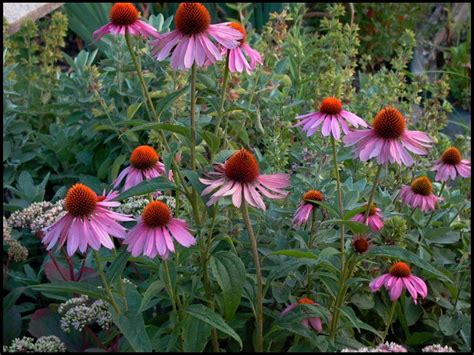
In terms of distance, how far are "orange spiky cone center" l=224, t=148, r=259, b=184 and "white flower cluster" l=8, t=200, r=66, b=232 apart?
1.81 ft

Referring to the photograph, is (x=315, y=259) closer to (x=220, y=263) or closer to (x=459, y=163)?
(x=220, y=263)

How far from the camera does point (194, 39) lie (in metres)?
1.36

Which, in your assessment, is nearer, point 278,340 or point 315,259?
point 315,259

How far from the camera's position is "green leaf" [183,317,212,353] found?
134cm

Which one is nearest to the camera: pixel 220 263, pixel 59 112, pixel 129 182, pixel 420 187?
pixel 220 263

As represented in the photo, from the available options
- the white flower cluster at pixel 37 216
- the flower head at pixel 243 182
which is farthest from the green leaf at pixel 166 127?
the white flower cluster at pixel 37 216

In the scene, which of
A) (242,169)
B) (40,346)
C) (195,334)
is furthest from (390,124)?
(40,346)

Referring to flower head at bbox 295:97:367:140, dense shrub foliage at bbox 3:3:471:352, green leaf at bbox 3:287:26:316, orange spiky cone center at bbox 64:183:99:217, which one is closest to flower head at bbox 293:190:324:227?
dense shrub foliage at bbox 3:3:471:352

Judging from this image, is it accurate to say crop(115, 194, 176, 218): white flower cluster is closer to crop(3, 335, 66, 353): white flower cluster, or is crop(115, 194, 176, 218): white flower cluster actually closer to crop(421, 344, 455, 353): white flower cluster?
crop(3, 335, 66, 353): white flower cluster

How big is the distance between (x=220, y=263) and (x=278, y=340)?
306mm

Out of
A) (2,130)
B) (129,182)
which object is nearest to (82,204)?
(129,182)

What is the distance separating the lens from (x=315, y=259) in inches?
53.1

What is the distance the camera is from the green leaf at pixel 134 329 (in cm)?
127

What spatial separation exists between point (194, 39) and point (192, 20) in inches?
1.3
